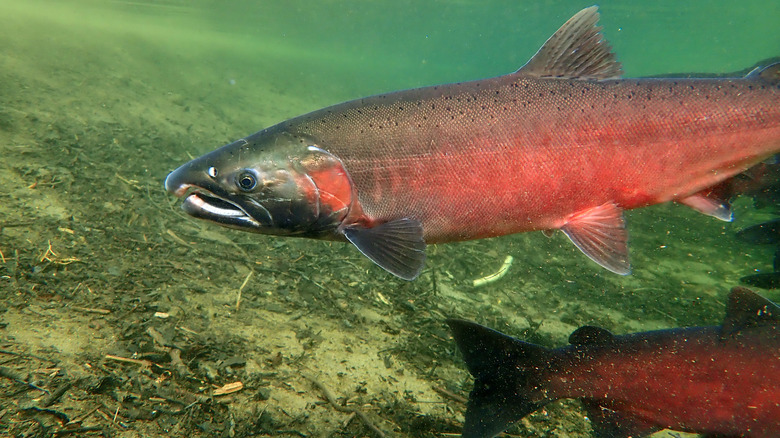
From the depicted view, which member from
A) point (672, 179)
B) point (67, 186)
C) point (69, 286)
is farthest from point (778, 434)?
point (67, 186)

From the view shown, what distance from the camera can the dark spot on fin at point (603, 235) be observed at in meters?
2.50

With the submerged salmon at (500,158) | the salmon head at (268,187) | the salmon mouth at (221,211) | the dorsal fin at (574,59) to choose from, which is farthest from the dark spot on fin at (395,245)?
the dorsal fin at (574,59)

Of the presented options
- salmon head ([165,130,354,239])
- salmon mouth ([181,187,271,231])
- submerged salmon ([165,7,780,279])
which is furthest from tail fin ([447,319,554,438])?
salmon mouth ([181,187,271,231])

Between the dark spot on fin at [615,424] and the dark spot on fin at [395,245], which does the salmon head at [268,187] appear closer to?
the dark spot on fin at [395,245]

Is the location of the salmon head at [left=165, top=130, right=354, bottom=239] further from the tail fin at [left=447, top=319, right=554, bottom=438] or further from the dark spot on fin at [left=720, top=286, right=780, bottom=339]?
the dark spot on fin at [left=720, top=286, right=780, bottom=339]

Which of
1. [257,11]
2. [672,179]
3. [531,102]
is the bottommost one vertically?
[672,179]

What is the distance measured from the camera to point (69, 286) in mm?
2877

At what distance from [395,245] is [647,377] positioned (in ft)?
6.27

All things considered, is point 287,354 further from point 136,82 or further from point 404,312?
point 136,82

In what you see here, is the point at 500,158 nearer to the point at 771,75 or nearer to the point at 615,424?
the point at 615,424

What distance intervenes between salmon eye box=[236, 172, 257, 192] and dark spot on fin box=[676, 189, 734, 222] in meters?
3.18

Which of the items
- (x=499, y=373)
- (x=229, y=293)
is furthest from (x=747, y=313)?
(x=229, y=293)

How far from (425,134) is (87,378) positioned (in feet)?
8.33

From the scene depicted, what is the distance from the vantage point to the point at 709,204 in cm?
285
